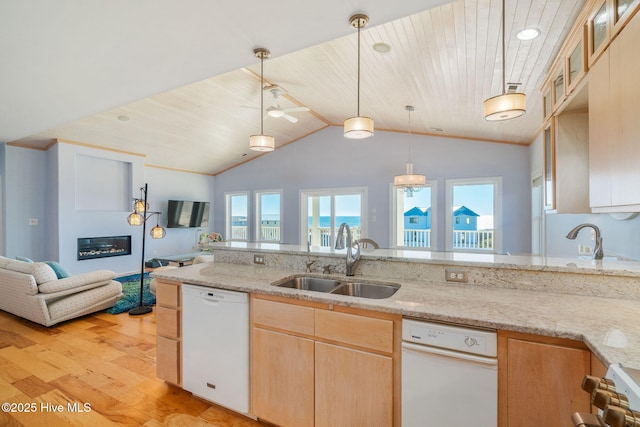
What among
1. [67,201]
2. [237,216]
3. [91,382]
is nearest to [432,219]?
[237,216]

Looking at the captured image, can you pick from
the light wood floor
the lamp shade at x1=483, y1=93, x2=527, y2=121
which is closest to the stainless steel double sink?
the light wood floor

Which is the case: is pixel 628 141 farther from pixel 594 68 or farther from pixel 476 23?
pixel 476 23

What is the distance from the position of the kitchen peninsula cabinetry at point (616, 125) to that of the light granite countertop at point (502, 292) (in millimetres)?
453

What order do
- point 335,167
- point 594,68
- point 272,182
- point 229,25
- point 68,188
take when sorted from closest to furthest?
point 594,68 < point 229,25 < point 68,188 < point 335,167 < point 272,182

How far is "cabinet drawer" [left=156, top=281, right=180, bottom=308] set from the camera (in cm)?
229

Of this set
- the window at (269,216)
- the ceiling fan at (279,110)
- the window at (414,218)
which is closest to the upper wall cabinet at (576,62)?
the ceiling fan at (279,110)

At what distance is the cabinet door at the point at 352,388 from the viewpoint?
1570mm

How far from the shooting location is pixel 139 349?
3.10 meters

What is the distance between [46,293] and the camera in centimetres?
359

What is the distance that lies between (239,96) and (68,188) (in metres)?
3.73

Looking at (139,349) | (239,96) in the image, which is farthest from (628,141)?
(239,96)

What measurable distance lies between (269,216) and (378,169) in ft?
11.1

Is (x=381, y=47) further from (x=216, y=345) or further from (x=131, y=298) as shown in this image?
(x=131, y=298)

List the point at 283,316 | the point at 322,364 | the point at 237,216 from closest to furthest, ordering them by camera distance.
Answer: the point at 322,364, the point at 283,316, the point at 237,216
